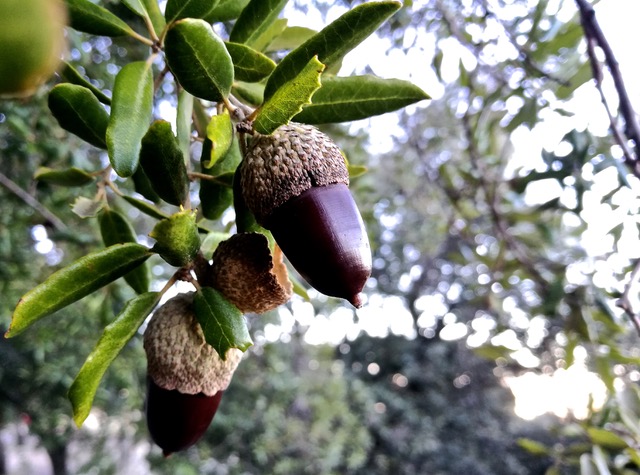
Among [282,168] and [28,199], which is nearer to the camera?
[282,168]

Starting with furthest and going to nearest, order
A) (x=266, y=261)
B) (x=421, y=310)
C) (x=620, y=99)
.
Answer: (x=421, y=310) → (x=620, y=99) → (x=266, y=261)

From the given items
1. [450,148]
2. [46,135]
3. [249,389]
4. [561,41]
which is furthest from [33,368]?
[450,148]

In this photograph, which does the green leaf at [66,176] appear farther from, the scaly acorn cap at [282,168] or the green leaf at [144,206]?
the scaly acorn cap at [282,168]

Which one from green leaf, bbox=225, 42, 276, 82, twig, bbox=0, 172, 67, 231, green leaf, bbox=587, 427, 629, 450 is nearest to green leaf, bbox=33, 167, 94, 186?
green leaf, bbox=225, 42, 276, 82

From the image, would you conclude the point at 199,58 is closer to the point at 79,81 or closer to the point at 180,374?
the point at 79,81

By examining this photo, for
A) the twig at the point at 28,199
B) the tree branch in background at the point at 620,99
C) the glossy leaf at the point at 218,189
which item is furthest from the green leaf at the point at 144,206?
the twig at the point at 28,199

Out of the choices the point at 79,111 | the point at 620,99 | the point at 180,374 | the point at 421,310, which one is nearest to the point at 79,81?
the point at 79,111
